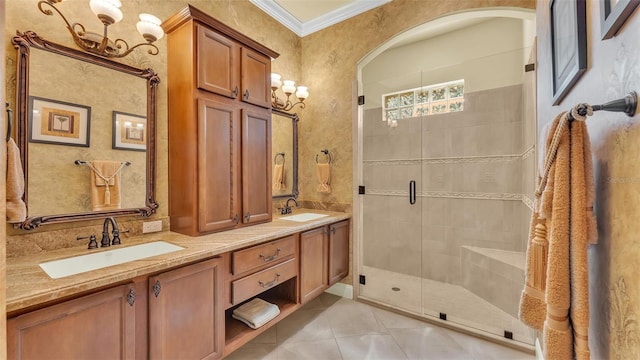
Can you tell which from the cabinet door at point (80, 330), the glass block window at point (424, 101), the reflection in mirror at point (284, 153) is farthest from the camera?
the reflection in mirror at point (284, 153)

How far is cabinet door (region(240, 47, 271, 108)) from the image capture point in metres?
2.17

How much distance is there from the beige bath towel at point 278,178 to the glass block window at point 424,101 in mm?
1233

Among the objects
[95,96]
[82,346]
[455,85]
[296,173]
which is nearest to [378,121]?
[455,85]

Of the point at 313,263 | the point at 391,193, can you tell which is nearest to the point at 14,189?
the point at 313,263

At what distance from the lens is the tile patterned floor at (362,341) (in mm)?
1968

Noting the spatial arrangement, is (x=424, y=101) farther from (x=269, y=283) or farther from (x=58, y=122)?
(x=58, y=122)

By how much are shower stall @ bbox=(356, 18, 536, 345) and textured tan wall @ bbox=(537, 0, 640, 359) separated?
134 centimetres

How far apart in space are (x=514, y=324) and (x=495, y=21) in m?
2.93

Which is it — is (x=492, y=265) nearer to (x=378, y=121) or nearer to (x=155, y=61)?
(x=378, y=121)

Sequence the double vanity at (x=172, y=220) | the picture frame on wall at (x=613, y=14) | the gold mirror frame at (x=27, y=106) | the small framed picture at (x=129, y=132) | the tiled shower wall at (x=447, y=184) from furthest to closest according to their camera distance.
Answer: the tiled shower wall at (x=447, y=184) → the small framed picture at (x=129, y=132) → the gold mirror frame at (x=27, y=106) → the double vanity at (x=172, y=220) → the picture frame on wall at (x=613, y=14)

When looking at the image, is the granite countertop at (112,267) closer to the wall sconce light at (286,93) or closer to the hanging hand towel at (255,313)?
the hanging hand towel at (255,313)

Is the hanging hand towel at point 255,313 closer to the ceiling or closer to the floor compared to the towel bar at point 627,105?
closer to the floor

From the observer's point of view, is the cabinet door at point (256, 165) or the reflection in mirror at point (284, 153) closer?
the cabinet door at point (256, 165)

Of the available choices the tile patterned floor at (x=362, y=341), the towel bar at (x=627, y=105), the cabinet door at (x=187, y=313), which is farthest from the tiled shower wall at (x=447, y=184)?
the cabinet door at (x=187, y=313)
